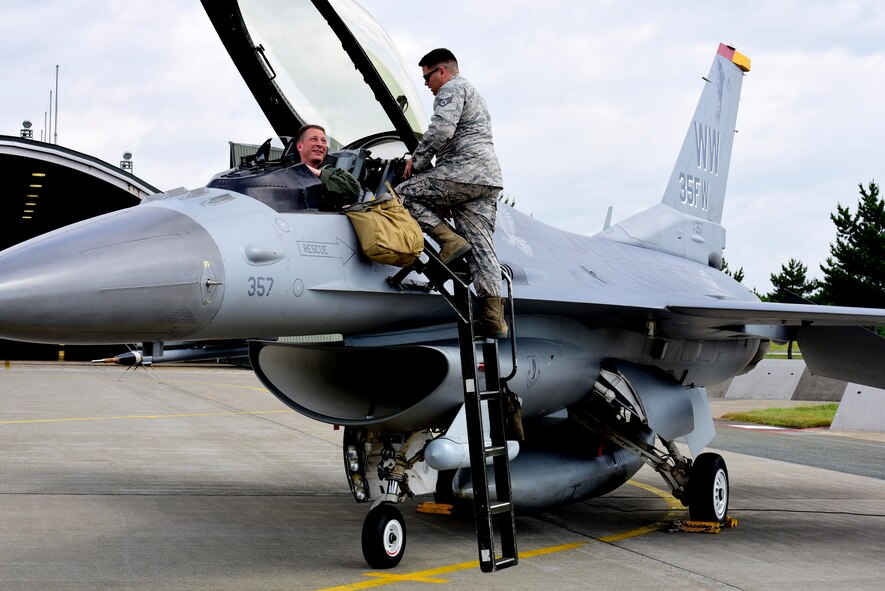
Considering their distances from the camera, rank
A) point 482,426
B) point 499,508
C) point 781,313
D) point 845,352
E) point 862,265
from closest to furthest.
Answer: point 499,508 → point 482,426 → point 781,313 → point 845,352 → point 862,265

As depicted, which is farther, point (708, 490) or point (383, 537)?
point (708, 490)

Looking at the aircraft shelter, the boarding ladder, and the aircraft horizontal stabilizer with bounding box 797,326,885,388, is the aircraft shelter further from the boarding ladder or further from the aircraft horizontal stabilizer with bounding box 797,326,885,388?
the boarding ladder

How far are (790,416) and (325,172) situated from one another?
1600cm

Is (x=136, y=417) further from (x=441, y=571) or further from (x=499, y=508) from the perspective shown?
(x=499, y=508)

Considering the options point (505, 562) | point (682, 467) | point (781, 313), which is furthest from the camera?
point (682, 467)

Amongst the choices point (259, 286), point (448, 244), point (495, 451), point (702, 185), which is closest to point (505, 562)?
point (495, 451)

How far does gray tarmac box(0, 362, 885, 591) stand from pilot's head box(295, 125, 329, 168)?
97.5 inches

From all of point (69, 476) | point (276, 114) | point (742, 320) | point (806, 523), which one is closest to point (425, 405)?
point (276, 114)

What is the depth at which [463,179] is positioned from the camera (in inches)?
224

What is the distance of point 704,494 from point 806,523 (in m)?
1.18

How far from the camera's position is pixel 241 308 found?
4.98 m

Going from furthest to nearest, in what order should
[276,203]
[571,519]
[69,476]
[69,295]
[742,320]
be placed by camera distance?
[69,476] < [571,519] < [742,320] < [276,203] < [69,295]

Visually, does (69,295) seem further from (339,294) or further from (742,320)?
(742,320)

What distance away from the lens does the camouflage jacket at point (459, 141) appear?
561 cm
